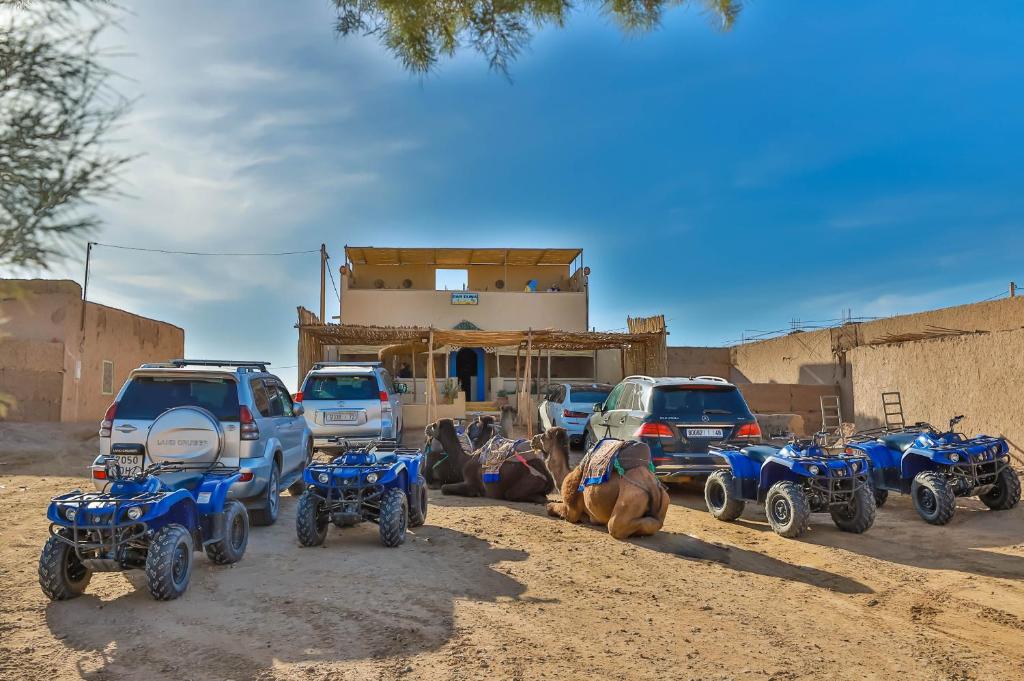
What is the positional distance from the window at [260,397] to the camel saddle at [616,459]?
3.66 meters

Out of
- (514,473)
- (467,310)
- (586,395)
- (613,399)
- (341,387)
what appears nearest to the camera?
(514,473)

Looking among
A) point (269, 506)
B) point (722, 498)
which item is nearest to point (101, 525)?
point (269, 506)

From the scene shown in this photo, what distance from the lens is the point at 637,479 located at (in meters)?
7.93

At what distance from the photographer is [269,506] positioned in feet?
27.4

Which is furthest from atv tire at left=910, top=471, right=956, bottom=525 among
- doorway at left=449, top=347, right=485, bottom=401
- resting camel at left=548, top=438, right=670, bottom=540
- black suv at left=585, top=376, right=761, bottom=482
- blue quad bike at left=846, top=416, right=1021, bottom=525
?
doorway at left=449, top=347, right=485, bottom=401

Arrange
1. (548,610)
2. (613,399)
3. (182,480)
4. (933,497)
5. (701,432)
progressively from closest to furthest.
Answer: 1. (548,610)
2. (182,480)
3. (933,497)
4. (701,432)
5. (613,399)

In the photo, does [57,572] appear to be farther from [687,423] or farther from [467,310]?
[467,310]

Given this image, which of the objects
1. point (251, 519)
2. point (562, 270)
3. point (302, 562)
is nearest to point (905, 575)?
point (302, 562)

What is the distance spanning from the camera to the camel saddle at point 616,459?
7973mm

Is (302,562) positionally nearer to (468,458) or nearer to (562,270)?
(468,458)

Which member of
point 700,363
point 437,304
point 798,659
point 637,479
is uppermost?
point 437,304

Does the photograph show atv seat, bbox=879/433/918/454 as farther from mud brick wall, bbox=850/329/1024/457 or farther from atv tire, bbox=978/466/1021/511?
mud brick wall, bbox=850/329/1024/457

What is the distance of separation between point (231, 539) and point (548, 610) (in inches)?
115

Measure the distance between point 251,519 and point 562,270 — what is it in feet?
81.6
